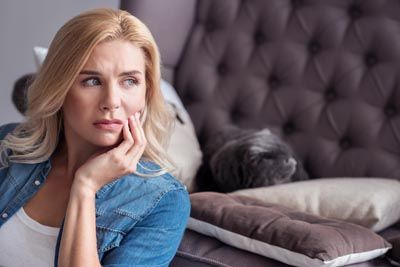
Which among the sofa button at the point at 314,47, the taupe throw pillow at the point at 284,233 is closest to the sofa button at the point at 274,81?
the sofa button at the point at 314,47

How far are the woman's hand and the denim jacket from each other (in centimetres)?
4

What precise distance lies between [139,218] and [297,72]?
0.82 meters

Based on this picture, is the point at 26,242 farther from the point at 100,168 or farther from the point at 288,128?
the point at 288,128

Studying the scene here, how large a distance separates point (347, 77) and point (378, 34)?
0.12 metres

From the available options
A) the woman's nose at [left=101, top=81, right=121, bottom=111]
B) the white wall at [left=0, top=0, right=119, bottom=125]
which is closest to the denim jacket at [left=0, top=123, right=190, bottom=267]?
the woman's nose at [left=101, top=81, right=121, bottom=111]

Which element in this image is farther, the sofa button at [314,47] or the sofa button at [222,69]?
the sofa button at [222,69]

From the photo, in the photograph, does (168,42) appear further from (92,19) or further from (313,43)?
(92,19)

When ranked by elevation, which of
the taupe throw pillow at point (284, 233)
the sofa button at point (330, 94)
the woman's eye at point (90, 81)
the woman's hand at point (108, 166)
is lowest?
the taupe throw pillow at point (284, 233)

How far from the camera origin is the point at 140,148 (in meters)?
0.89

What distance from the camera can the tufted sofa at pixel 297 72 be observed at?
1485mm

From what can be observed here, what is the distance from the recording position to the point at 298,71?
1.58 m

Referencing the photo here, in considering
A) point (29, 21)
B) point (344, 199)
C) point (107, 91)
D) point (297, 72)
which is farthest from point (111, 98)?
point (29, 21)

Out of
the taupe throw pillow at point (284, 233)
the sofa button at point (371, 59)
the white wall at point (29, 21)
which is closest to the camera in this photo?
the taupe throw pillow at point (284, 233)

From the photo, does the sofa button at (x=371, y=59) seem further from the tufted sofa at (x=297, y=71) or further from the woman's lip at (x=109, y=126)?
the woman's lip at (x=109, y=126)
